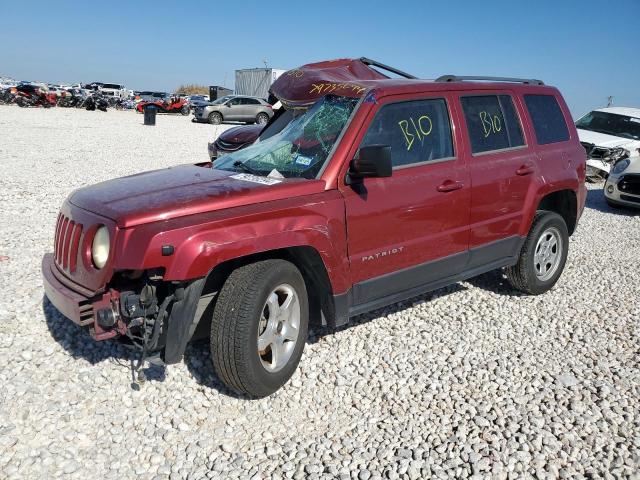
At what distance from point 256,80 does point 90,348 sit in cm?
3761

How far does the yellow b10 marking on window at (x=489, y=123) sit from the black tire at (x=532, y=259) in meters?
1.02

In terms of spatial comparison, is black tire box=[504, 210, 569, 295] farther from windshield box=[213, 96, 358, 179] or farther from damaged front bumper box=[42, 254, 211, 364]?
damaged front bumper box=[42, 254, 211, 364]

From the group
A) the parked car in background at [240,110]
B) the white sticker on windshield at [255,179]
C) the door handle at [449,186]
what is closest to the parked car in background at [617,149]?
the door handle at [449,186]

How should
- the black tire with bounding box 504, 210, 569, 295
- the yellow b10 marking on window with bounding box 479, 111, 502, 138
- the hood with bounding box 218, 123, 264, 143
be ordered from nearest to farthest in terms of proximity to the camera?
1. the yellow b10 marking on window with bounding box 479, 111, 502, 138
2. the black tire with bounding box 504, 210, 569, 295
3. the hood with bounding box 218, 123, 264, 143

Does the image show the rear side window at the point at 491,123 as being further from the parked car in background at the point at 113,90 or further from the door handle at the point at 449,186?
the parked car in background at the point at 113,90

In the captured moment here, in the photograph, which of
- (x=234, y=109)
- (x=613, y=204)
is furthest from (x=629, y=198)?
(x=234, y=109)

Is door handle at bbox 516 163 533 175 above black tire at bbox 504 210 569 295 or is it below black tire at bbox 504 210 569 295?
above

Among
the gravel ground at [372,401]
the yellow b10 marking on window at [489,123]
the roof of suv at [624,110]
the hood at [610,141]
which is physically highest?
the roof of suv at [624,110]

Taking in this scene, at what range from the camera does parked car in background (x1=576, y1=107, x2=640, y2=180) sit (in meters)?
11.7

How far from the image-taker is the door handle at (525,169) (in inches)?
188

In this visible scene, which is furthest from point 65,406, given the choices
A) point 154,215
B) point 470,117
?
point 470,117

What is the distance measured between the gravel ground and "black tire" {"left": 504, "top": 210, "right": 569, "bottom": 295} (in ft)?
0.50

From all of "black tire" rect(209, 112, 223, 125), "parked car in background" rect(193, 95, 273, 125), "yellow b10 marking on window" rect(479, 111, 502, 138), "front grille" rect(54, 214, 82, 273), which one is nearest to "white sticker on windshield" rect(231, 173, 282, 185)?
"front grille" rect(54, 214, 82, 273)

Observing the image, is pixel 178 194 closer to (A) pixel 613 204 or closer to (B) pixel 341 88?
(B) pixel 341 88
